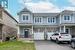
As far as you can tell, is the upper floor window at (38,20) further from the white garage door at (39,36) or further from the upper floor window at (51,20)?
the white garage door at (39,36)

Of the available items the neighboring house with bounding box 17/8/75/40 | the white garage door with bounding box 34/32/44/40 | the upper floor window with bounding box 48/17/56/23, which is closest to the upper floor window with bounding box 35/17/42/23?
the neighboring house with bounding box 17/8/75/40

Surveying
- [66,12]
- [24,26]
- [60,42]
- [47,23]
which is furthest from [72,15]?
[60,42]

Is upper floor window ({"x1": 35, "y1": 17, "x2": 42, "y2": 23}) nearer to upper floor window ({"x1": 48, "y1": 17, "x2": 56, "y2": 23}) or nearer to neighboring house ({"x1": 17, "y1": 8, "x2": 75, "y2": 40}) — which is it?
neighboring house ({"x1": 17, "y1": 8, "x2": 75, "y2": 40})

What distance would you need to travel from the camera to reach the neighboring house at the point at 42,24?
4386cm

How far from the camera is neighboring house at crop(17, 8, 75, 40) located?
43.9 m

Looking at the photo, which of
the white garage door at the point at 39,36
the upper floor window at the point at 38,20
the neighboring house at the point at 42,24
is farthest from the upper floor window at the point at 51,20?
the white garage door at the point at 39,36

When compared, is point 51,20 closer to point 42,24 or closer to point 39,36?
point 42,24

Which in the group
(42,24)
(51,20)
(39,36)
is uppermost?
(51,20)

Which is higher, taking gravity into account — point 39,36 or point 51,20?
point 51,20

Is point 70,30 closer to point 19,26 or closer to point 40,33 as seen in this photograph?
point 40,33

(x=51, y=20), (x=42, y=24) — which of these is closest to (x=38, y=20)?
(x=42, y=24)

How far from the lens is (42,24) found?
46.3 m


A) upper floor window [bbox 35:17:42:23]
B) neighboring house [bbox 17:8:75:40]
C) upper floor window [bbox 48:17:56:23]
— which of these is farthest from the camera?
upper floor window [bbox 48:17:56:23]

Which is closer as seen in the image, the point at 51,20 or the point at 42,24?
the point at 42,24
